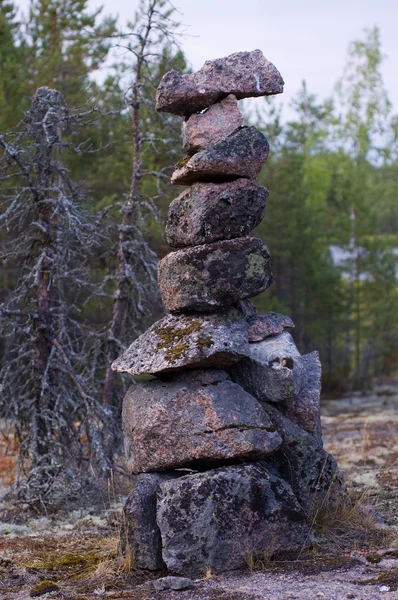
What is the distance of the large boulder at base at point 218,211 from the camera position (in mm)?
7793

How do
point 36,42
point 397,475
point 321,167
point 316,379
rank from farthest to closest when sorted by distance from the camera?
1. point 321,167
2. point 36,42
3. point 397,475
4. point 316,379

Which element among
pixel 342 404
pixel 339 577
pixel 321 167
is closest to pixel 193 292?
pixel 339 577

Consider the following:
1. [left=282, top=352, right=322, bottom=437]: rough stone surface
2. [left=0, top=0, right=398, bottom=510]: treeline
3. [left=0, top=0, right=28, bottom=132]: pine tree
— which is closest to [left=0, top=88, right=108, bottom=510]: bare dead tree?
[left=0, top=0, right=398, bottom=510]: treeline

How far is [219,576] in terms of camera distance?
6.66 m

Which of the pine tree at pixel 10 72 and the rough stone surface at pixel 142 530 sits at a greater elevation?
the pine tree at pixel 10 72

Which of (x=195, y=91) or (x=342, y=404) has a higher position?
(x=195, y=91)

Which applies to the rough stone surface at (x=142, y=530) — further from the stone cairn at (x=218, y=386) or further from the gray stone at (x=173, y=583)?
the gray stone at (x=173, y=583)

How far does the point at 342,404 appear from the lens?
26672 mm

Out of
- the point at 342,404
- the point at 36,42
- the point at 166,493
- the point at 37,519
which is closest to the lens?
the point at 166,493

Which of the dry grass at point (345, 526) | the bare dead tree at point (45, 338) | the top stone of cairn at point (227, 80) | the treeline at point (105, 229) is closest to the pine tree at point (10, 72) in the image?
the treeline at point (105, 229)

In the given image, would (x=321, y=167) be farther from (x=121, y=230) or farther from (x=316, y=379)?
(x=316, y=379)

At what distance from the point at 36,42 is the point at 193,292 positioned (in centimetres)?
1671

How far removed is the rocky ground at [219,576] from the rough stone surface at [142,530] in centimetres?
12

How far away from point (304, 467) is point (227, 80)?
13.1ft
